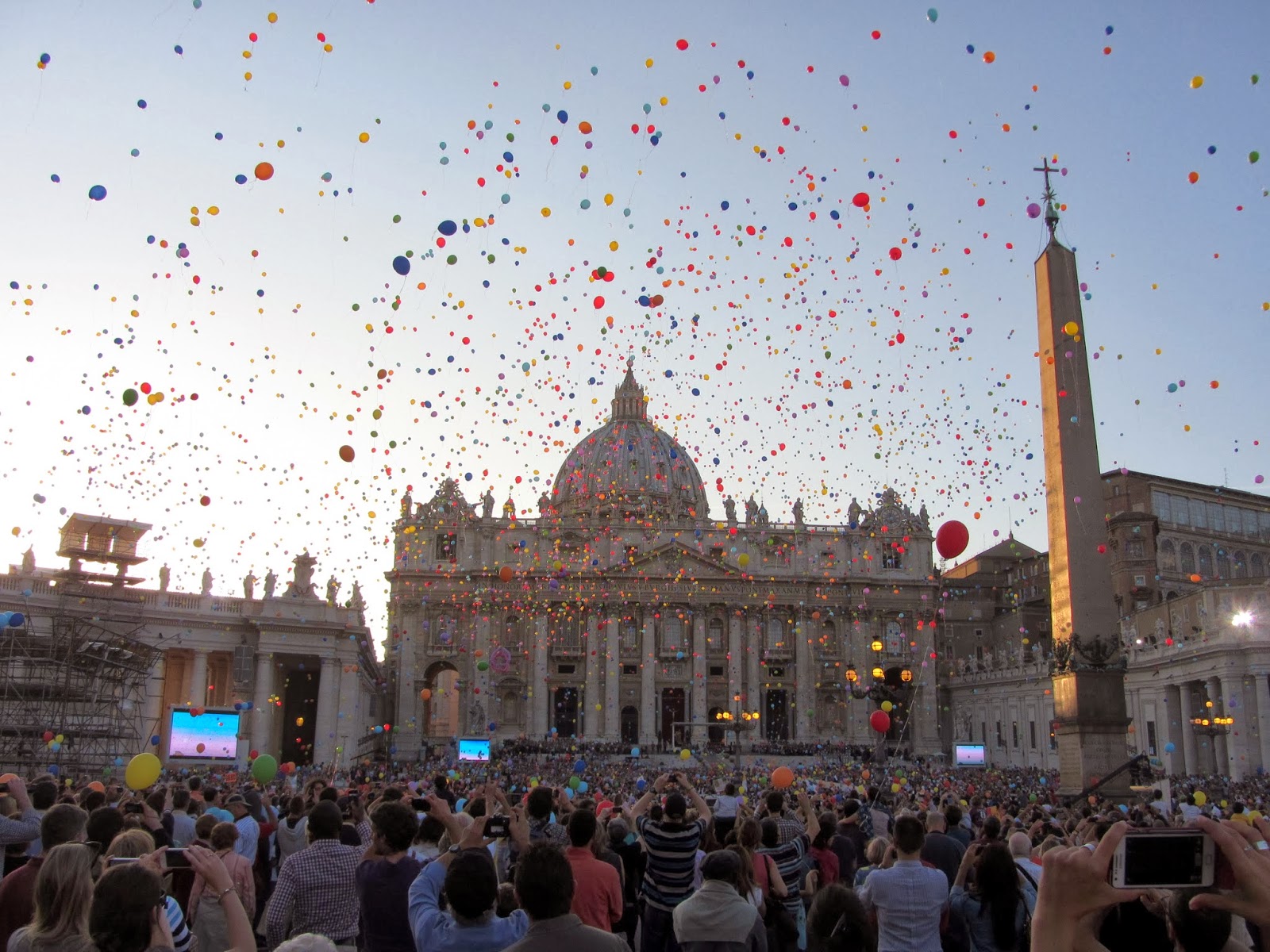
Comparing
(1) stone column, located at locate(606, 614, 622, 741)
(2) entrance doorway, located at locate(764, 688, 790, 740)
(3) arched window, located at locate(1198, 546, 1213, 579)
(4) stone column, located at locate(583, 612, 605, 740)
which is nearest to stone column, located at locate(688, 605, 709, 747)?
(2) entrance doorway, located at locate(764, 688, 790, 740)

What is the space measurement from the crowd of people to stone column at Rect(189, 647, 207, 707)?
3747 cm

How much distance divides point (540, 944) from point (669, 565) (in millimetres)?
77899

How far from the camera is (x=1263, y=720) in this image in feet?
137

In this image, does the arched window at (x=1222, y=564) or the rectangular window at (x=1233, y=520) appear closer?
the arched window at (x=1222, y=564)

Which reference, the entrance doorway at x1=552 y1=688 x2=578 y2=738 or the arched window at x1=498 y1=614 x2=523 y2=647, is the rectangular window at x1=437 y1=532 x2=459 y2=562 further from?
the entrance doorway at x1=552 y1=688 x2=578 y2=738

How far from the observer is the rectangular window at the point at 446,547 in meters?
82.8

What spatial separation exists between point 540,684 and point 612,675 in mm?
4903

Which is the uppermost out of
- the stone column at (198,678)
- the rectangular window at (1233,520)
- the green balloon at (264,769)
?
the rectangular window at (1233,520)

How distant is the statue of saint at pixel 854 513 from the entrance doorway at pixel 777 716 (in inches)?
530

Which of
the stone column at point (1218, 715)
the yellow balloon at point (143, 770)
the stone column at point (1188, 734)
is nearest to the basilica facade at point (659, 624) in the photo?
the stone column at point (1188, 734)

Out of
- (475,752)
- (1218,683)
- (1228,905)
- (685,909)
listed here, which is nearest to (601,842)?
(685,909)

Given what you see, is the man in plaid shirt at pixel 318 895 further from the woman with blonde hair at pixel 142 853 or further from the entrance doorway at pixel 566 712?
the entrance doorway at pixel 566 712

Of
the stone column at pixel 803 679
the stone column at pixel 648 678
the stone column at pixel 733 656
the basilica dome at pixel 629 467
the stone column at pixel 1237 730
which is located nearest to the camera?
the stone column at pixel 1237 730

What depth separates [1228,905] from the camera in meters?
3.31
